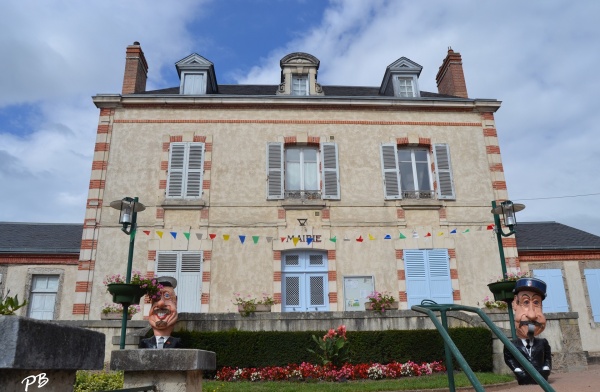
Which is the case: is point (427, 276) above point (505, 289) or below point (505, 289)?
above

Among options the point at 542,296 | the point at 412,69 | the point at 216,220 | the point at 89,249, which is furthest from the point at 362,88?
the point at 542,296

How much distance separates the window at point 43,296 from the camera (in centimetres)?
1280

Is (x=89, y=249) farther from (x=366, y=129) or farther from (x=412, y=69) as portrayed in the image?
(x=412, y=69)

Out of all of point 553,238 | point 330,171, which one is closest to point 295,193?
point 330,171

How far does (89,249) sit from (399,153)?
9.01 m

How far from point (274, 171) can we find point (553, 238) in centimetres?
895

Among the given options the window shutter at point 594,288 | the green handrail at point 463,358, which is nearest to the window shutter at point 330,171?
the window shutter at point 594,288

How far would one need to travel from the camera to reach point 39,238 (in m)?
14.2

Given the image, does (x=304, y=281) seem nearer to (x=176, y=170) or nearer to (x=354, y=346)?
(x=354, y=346)

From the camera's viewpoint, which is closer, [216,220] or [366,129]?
[216,220]

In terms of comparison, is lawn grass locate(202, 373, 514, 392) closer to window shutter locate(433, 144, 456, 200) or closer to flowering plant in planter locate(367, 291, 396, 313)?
flowering plant in planter locate(367, 291, 396, 313)

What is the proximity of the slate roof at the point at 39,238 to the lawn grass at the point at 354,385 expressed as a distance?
793cm

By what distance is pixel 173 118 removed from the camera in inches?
531

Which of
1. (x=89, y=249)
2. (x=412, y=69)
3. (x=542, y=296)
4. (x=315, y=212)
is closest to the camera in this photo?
(x=542, y=296)
